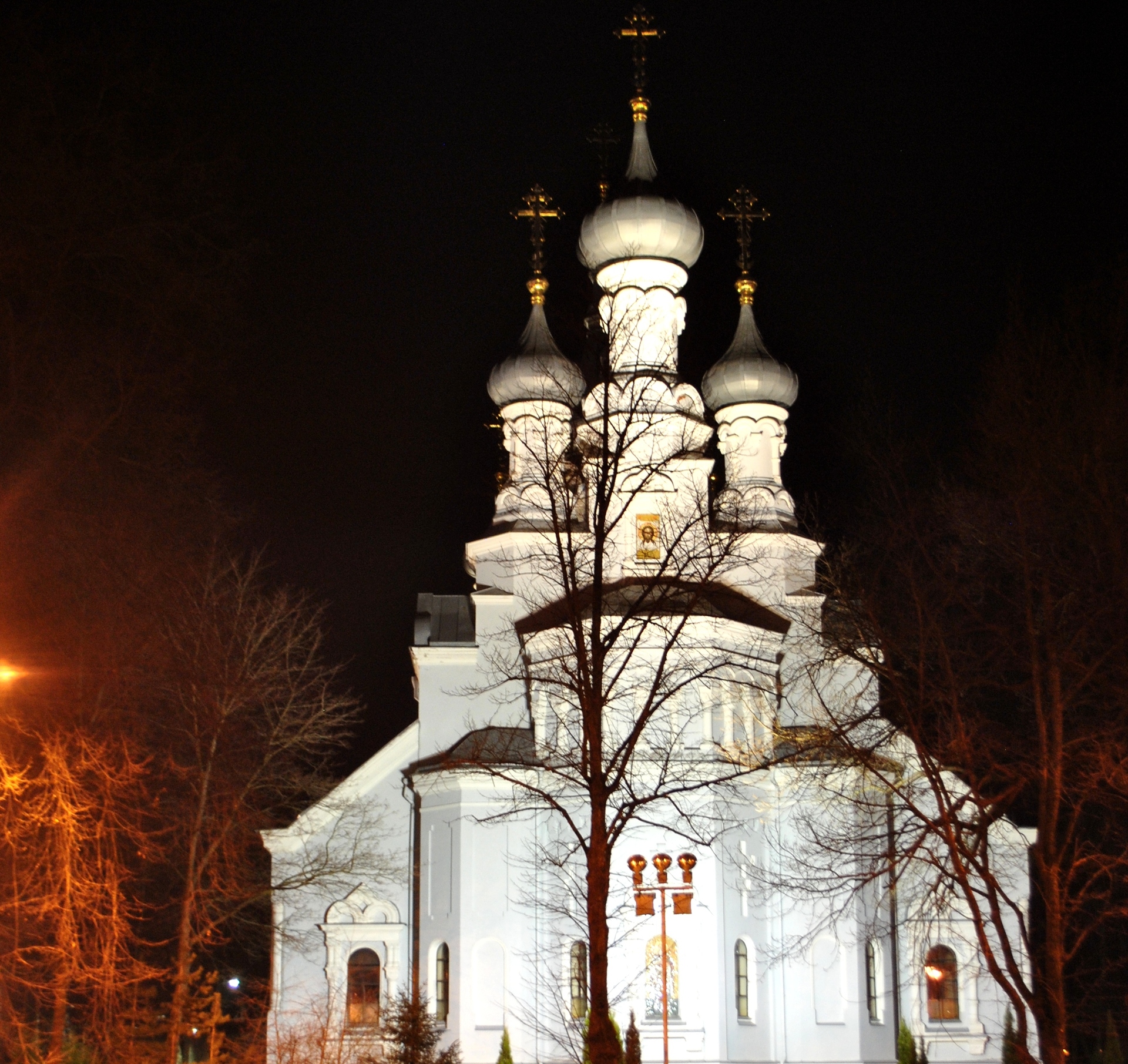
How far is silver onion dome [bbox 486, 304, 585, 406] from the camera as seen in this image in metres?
30.8

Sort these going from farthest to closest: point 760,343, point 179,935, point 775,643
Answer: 1. point 760,343
2. point 775,643
3. point 179,935

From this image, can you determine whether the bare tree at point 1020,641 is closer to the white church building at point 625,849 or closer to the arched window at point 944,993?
the white church building at point 625,849

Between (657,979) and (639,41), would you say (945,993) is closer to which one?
(657,979)

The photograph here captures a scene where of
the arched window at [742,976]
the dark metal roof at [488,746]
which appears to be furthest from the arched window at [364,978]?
the arched window at [742,976]

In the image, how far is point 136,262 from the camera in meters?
14.6

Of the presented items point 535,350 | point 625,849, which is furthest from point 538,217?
point 625,849

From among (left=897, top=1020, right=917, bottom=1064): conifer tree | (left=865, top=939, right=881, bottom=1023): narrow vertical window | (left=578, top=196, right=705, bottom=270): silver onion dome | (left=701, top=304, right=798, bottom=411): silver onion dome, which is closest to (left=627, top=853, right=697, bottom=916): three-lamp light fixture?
(left=897, top=1020, right=917, bottom=1064): conifer tree

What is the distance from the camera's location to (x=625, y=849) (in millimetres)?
25266

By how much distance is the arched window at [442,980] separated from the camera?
26.2m

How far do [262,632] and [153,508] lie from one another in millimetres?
6509

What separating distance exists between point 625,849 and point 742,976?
3.01m

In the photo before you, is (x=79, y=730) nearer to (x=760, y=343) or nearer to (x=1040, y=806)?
(x=1040, y=806)

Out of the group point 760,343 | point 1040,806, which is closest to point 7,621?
point 1040,806

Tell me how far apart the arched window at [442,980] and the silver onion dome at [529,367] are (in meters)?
10.9
